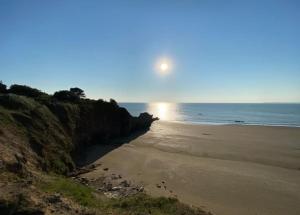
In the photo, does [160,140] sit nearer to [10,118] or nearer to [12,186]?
[10,118]

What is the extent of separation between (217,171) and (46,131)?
13.0m

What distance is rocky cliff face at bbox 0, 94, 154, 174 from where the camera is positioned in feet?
49.9

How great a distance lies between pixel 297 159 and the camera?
87.5 feet

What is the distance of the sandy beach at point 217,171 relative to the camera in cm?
1616

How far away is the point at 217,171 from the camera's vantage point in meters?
22.2

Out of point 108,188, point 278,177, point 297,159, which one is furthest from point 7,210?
point 297,159

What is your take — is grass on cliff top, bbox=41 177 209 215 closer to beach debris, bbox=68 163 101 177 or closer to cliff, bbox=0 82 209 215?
cliff, bbox=0 82 209 215

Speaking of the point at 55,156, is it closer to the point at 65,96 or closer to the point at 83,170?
the point at 83,170

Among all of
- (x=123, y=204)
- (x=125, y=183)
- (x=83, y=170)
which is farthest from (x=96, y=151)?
(x=123, y=204)

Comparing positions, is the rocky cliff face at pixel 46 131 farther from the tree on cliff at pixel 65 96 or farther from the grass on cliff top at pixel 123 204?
the grass on cliff top at pixel 123 204

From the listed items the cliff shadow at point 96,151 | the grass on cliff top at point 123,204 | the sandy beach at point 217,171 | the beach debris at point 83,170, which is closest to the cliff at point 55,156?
the grass on cliff top at point 123,204

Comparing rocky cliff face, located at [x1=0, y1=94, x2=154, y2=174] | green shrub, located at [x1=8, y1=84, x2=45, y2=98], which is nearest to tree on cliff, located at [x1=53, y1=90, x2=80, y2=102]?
rocky cliff face, located at [x1=0, y1=94, x2=154, y2=174]

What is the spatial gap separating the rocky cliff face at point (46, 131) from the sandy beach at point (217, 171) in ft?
7.69

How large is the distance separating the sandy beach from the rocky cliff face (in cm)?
234
